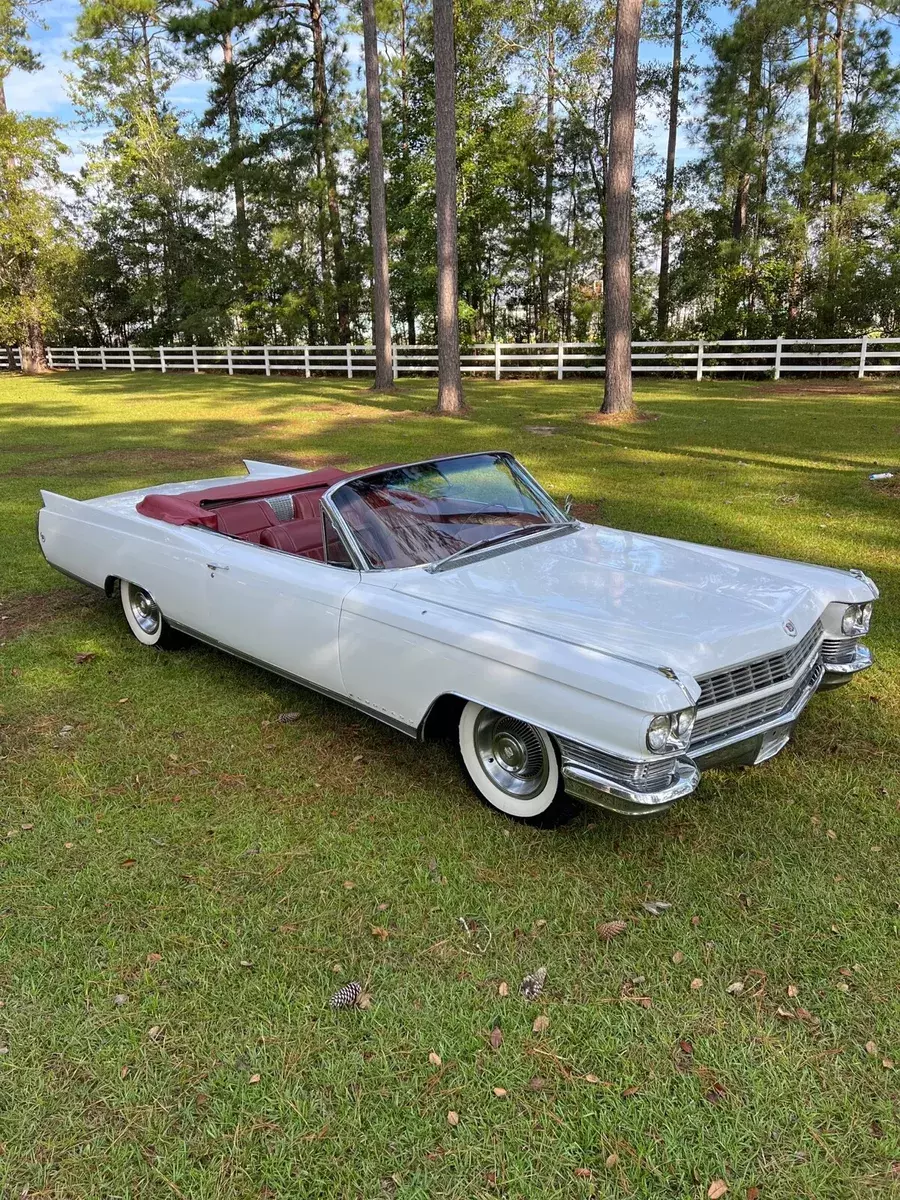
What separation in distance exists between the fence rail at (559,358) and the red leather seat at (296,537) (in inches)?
831

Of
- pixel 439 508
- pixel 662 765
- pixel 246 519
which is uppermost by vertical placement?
pixel 439 508

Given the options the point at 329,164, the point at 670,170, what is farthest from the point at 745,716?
the point at 329,164

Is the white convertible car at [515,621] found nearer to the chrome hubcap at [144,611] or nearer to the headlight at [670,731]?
the headlight at [670,731]

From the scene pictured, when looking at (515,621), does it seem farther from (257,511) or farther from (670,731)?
(257,511)

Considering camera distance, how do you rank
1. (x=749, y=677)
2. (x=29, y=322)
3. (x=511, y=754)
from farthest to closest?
(x=29, y=322)
(x=511, y=754)
(x=749, y=677)

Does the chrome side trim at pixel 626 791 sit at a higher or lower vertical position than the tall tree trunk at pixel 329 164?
lower

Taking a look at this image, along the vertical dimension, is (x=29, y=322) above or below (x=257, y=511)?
above

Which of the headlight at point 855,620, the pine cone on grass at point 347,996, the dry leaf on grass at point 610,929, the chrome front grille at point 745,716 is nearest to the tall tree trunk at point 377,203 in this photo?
the headlight at point 855,620

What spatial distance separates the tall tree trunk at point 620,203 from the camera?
1382 centimetres

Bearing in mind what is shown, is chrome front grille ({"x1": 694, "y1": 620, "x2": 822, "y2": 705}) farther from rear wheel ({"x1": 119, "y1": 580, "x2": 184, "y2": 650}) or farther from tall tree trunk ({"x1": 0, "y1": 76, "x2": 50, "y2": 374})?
tall tree trunk ({"x1": 0, "y1": 76, "x2": 50, "y2": 374})

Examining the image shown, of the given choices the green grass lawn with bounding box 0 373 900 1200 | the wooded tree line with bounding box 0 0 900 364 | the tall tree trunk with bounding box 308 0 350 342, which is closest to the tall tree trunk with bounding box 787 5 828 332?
the wooded tree line with bounding box 0 0 900 364

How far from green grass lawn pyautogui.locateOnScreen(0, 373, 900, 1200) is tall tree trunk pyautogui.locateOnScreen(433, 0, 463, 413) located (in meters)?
13.3

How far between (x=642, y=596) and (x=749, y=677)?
0.56m

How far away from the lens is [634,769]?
8.99 ft
